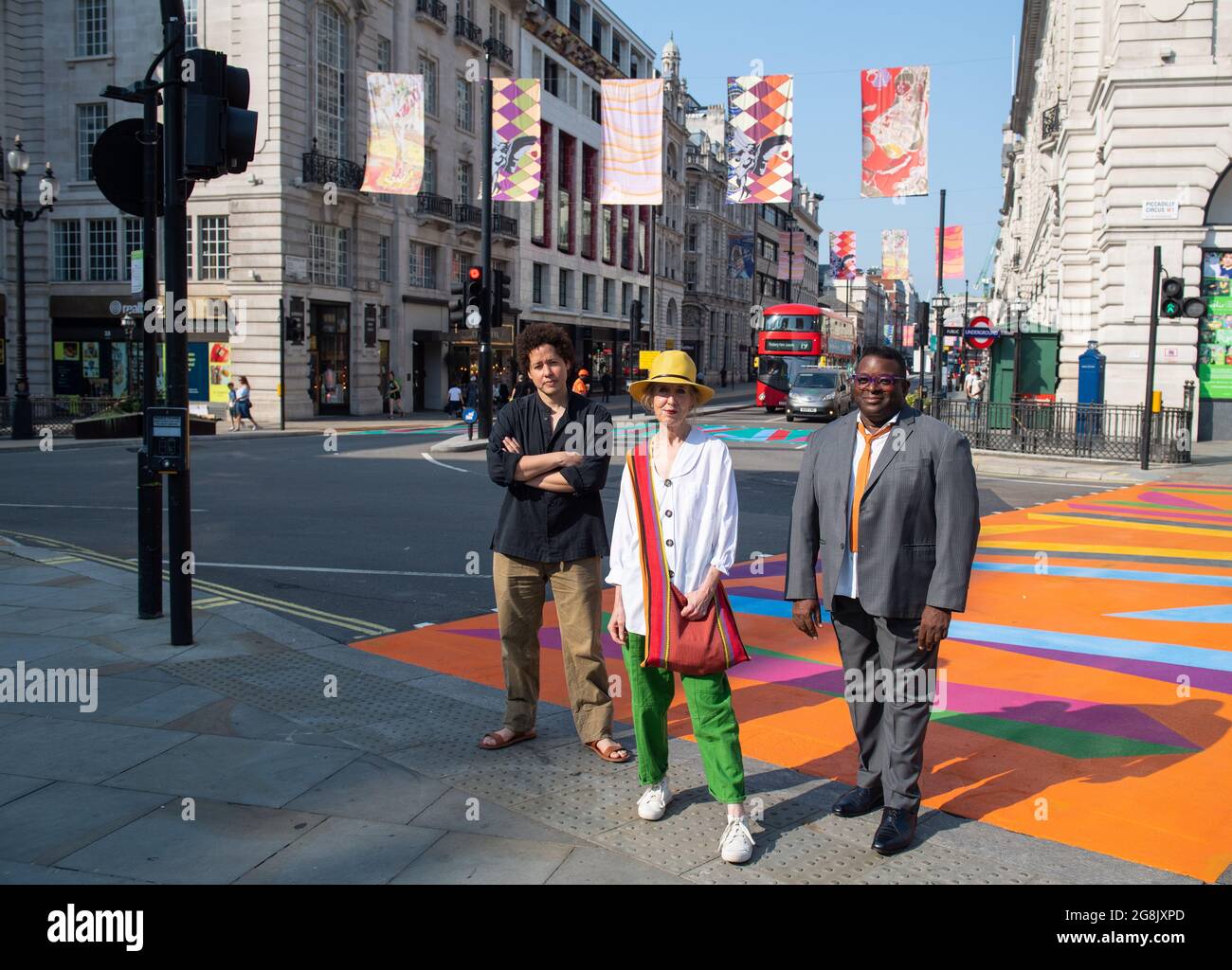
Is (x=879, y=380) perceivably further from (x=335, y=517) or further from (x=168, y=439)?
(x=335, y=517)

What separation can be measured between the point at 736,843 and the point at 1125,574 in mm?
7291

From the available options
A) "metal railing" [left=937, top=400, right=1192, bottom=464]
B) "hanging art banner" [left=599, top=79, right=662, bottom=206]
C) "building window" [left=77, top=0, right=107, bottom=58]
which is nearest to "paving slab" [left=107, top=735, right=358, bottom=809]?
"metal railing" [left=937, top=400, right=1192, bottom=464]

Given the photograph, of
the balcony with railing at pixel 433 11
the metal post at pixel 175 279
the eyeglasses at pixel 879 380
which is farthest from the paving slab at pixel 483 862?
the balcony with railing at pixel 433 11

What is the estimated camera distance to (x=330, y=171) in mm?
33875

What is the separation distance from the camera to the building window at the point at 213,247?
33125mm

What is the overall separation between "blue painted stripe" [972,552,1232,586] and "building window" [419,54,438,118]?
35655mm

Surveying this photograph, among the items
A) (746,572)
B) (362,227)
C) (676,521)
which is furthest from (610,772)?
(362,227)

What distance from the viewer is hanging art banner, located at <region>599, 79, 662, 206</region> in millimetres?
22734

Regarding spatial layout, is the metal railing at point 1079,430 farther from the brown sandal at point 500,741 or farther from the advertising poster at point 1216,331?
the brown sandal at point 500,741

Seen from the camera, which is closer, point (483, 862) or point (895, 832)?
point (483, 862)

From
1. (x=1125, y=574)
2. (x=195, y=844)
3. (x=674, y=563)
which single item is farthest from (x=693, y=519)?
(x=1125, y=574)

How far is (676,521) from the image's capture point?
13.5 feet

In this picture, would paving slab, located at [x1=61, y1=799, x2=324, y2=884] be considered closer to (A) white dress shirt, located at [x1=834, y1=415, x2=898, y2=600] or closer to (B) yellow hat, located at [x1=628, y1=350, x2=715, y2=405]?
(B) yellow hat, located at [x1=628, y1=350, x2=715, y2=405]
